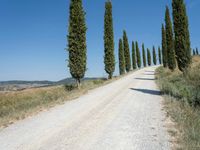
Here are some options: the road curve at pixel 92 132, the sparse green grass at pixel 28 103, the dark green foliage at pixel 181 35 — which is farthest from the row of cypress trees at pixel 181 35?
the road curve at pixel 92 132

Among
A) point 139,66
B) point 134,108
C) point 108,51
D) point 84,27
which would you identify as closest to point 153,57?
point 139,66

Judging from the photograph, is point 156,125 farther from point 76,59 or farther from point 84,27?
point 84,27

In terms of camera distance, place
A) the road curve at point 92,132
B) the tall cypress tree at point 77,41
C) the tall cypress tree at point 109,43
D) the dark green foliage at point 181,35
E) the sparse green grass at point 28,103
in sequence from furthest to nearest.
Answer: the tall cypress tree at point 109,43 → the dark green foliage at point 181,35 → the tall cypress tree at point 77,41 → the sparse green grass at point 28,103 → the road curve at point 92,132

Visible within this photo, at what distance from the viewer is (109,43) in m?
37.7

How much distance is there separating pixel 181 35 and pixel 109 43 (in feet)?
40.4

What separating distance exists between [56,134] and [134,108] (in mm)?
4882

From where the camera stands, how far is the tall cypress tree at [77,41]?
24125 millimetres

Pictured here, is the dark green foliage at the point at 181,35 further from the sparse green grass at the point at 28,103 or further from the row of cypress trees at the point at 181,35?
→ the sparse green grass at the point at 28,103

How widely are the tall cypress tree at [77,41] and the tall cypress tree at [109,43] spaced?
1269 cm

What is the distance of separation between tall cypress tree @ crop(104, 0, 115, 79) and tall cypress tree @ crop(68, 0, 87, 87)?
41.6 ft

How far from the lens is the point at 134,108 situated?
1087 cm

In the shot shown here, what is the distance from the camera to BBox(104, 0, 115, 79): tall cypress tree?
37625 mm

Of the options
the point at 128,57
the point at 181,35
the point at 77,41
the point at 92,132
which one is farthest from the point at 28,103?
the point at 128,57

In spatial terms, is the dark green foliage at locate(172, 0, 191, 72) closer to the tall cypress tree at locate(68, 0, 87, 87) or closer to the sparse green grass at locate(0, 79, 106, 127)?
the tall cypress tree at locate(68, 0, 87, 87)
